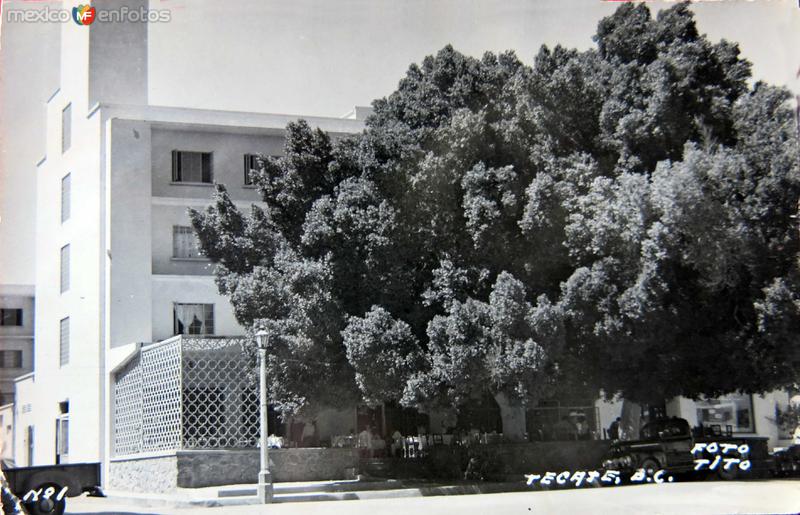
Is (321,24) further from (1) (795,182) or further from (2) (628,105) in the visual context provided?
(1) (795,182)

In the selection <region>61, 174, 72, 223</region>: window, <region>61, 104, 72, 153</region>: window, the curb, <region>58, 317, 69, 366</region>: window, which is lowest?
the curb

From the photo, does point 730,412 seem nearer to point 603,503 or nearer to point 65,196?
point 603,503

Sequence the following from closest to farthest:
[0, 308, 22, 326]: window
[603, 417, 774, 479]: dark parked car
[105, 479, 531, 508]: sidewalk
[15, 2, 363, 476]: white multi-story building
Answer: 1. [105, 479, 531, 508]: sidewalk
2. [603, 417, 774, 479]: dark parked car
3. [15, 2, 363, 476]: white multi-story building
4. [0, 308, 22, 326]: window

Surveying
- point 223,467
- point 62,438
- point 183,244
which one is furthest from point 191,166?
point 223,467

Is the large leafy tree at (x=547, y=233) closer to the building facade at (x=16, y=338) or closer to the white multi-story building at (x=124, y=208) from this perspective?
the white multi-story building at (x=124, y=208)

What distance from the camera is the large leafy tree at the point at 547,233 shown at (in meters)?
19.5

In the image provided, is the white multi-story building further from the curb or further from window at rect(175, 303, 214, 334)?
the curb

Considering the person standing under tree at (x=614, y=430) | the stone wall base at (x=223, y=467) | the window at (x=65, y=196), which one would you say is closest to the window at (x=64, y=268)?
the window at (x=65, y=196)

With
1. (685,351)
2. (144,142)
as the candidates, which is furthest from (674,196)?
(144,142)

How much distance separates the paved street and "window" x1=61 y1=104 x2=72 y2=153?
14480mm

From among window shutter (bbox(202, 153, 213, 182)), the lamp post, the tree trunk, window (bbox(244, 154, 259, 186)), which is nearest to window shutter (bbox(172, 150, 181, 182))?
window shutter (bbox(202, 153, 213, 182))

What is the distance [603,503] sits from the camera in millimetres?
16500

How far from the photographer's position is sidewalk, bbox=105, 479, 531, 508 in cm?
2022

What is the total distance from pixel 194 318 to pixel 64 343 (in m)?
5.28
